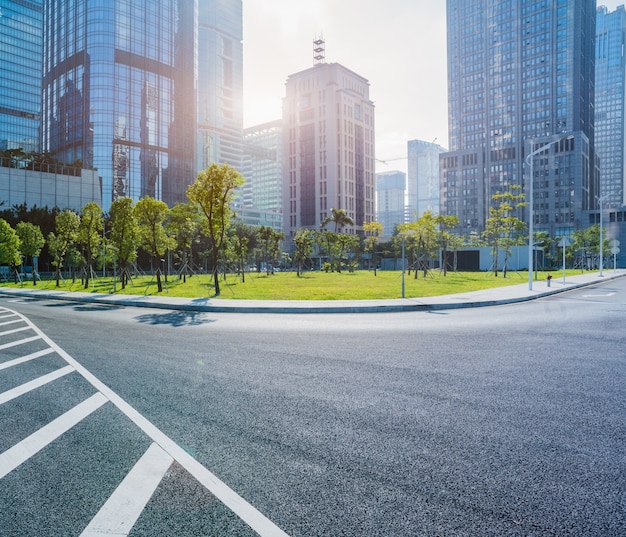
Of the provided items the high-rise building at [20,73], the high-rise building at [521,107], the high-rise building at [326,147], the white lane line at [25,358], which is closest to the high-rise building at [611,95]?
the high-rise building at [521,107]

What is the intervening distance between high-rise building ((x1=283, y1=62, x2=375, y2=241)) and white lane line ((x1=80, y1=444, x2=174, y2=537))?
14099cm

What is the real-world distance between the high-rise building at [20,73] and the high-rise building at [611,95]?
208709mm

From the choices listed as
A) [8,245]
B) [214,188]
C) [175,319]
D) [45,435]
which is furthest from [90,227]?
[45,435]

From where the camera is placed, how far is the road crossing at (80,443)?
2.85 metres

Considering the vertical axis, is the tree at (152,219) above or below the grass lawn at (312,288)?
above

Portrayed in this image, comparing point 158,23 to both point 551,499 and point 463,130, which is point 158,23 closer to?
point 463,130

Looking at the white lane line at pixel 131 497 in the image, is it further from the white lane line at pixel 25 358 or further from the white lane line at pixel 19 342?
the white lane line at pixel 19 342

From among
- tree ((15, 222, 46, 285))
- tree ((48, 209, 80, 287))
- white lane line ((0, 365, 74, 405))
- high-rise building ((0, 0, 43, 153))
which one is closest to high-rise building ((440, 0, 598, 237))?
tree ((48, 209, 80, 287))

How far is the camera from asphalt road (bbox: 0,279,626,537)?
114 inches

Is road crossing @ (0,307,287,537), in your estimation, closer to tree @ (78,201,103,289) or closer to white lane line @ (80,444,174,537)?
white lane line @ (80,444,174,537)

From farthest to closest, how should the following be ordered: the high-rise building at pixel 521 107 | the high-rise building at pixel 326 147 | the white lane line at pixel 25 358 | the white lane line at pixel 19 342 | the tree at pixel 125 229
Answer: the high-rise building at pixel 326 147
the high-rise building at pixel 521 107
the tree at pixel 125 229
the white lane line at pixel 19 342
the white lane line at pixel 25 358

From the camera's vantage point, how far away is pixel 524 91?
136125 millimetres

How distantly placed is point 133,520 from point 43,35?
142132 mm

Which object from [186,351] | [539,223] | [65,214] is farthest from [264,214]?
[186,351]
